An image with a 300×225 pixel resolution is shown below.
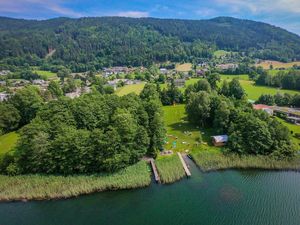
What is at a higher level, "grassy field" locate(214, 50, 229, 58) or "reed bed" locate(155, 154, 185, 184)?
"grassy field" locate(214, 50, 229, 58)

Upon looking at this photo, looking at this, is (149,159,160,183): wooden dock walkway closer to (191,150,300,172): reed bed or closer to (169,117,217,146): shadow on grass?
(191,150,300,172): reed bed

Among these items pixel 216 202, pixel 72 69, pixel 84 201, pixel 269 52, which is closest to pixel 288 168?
pixel 216 202

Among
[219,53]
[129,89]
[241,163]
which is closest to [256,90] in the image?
[129,89]

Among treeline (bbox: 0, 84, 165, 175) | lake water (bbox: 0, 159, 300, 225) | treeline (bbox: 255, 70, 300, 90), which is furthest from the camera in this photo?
treeline (bbox: 255, 70, 300, 90)

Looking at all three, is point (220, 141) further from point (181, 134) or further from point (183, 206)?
point (183, 206)

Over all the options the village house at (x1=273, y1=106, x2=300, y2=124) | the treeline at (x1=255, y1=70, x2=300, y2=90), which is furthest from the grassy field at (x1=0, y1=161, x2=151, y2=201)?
the treeline at (x1=255, y1=70, x2=300, y2=90)

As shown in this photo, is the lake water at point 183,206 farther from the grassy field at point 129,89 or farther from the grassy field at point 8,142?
the grassy field at point 129,89

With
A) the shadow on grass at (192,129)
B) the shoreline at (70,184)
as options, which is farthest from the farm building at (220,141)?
the shoreline at (70,184)
